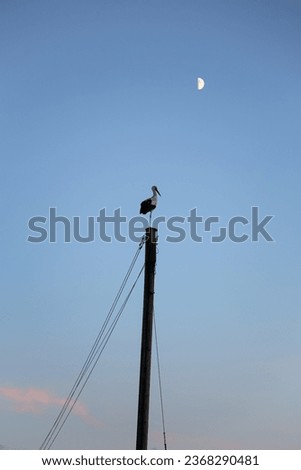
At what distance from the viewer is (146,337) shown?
1155 centimetres

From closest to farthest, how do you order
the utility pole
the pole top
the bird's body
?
1. the utility pole
2. the pole top
3. the bird's body

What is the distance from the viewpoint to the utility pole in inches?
419

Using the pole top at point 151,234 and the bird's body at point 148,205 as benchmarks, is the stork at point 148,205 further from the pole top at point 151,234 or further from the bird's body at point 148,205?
the pole top at point 151,234

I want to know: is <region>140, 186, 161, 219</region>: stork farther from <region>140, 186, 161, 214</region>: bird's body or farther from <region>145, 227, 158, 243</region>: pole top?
<region>145, 227, 158, 243</region>: pole top

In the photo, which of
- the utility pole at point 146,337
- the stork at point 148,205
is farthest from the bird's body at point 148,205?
the utility pole at point 146,337

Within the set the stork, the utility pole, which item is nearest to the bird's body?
the stork

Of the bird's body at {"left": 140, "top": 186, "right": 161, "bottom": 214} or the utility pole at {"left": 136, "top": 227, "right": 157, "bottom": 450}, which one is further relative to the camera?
the bird's body at {"left": 140, "top": 186, "right": 161, "bottom": 214}

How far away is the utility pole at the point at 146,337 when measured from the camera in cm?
1064

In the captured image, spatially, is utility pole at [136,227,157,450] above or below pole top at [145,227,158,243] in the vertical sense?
below
